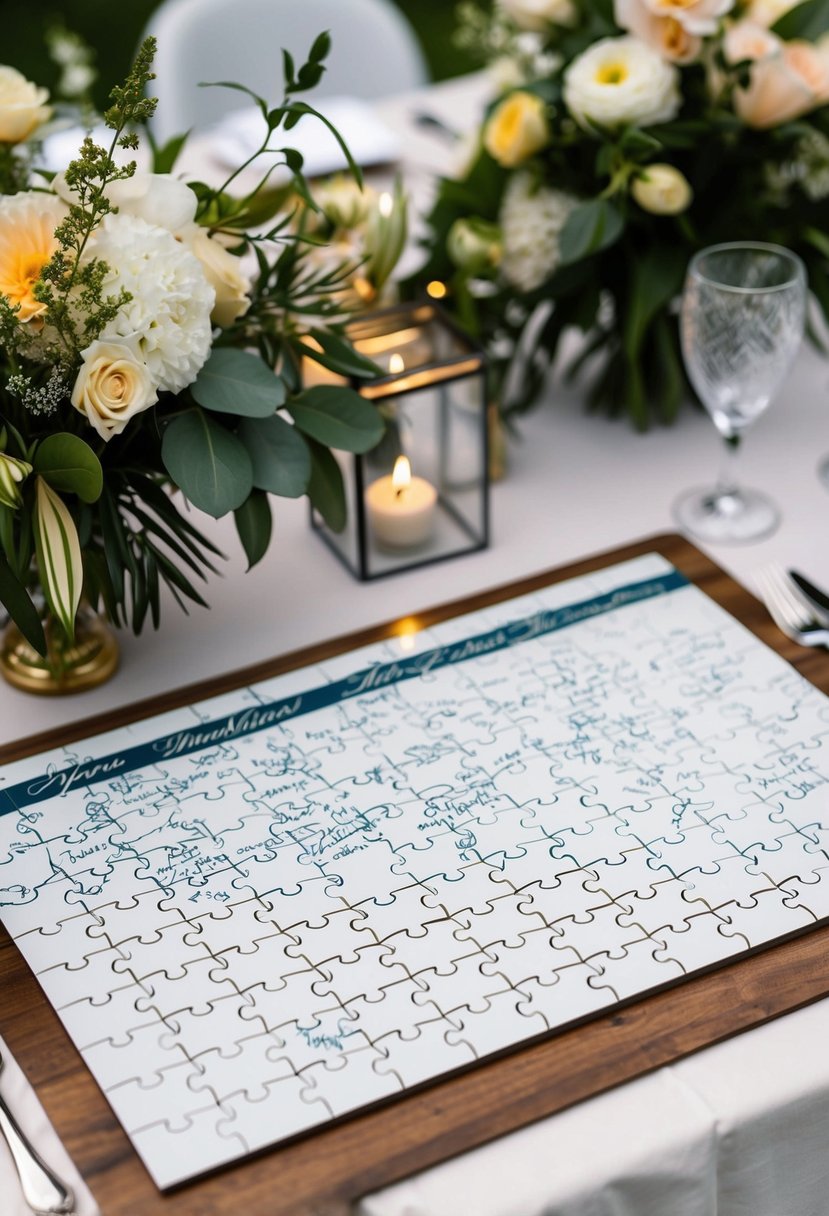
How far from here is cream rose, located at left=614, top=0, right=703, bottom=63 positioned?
3.98 feet

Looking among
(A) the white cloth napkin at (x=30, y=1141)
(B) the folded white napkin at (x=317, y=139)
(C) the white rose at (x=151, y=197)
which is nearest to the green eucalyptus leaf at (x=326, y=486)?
(C) the white rose at (x=151, y=197)

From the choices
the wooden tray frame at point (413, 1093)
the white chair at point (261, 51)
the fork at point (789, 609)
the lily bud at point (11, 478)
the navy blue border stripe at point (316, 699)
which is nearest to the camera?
the wooden tray frame at point (413, 1093)

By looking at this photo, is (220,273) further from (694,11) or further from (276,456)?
(694,11)

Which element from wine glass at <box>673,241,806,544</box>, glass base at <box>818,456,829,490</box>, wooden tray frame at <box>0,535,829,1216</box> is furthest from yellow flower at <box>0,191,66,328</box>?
glass base at <box>818,456,829,490</box>

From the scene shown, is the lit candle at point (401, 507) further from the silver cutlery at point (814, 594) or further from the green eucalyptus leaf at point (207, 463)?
the silver cutlery at point (814, 594)

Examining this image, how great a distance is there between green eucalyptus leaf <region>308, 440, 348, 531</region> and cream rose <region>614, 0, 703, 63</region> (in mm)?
502

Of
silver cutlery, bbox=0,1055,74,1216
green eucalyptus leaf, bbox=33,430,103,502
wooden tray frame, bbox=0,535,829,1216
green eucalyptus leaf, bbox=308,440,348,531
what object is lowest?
silver cutlery, bbox=0,1055,74,1216

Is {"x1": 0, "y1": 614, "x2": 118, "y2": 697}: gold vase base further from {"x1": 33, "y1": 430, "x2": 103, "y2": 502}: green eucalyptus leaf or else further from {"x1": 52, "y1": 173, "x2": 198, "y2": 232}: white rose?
{"x1": 52, "y1": 173, "x2": 198, "y2": 232}: white rose

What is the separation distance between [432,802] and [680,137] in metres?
0.67

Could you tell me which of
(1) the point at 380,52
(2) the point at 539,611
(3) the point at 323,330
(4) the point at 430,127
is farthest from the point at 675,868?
(1) the point at 380,52

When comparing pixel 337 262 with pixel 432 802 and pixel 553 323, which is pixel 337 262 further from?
pixel 432 802

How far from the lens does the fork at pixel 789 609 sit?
3.58 ft

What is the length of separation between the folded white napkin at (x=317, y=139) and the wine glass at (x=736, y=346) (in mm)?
675

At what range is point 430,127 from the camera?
1.91 m
